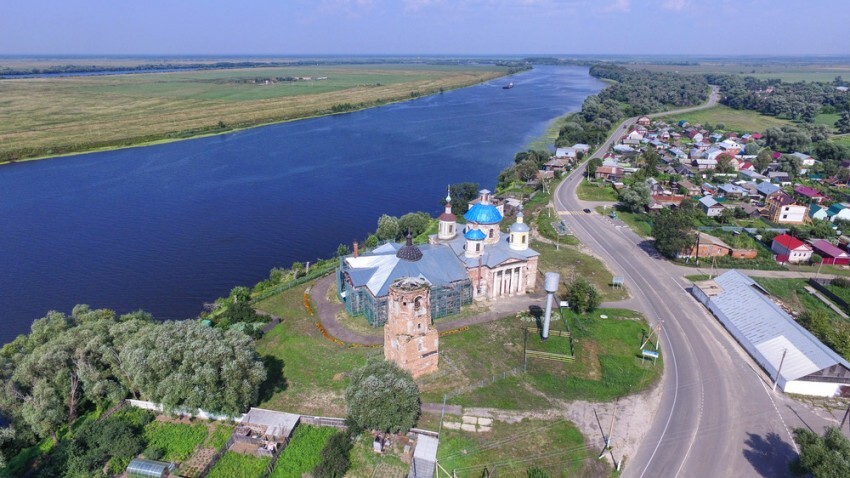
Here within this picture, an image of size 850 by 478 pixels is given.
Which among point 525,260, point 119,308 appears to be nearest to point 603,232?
point 525,260

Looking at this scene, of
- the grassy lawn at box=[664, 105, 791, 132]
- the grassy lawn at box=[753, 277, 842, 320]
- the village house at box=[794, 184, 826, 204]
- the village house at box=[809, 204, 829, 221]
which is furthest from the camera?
the grassy lawn at box=[664, 105, 791, 132]

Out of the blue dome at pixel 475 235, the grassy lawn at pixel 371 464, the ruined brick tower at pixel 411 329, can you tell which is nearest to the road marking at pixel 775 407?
the ruined brick tower at pixel 411 329

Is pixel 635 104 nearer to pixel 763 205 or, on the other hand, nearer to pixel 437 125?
pixel 437 125

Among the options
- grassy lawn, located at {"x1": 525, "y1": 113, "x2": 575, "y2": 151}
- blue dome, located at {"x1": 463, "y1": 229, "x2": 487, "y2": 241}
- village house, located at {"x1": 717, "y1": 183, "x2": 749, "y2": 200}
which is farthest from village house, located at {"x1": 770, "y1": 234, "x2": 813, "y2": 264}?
grassy lawn, located at {"x1": 525, "y1": 113, "x2": 575, "y2": 151}

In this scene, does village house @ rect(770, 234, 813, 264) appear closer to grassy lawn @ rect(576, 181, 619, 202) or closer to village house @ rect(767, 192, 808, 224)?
village house @ rect(767, 192, 808, 224)

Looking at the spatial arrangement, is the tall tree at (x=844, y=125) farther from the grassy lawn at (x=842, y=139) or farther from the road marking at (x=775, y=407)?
the road marking at (x=775, y=407)

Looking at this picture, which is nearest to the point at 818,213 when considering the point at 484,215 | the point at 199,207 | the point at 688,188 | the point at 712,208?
the point at 712,208

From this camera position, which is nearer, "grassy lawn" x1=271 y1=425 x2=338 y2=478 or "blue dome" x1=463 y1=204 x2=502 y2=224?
"grassy lawn" x1=271 y1=425 x2=338 y2=478
